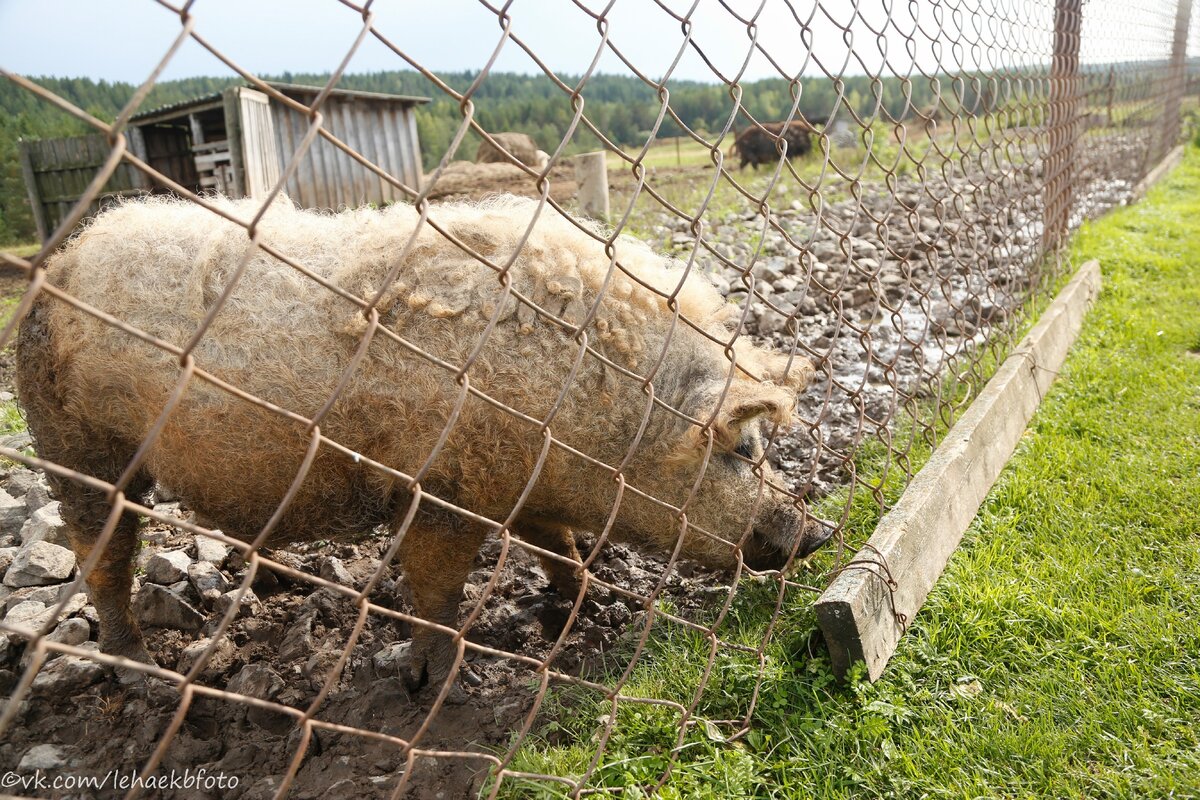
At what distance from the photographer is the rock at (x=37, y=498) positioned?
13.7 ft

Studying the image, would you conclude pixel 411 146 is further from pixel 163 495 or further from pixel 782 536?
pixel 782 536

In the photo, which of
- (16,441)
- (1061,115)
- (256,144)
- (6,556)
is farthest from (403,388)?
(256,144)

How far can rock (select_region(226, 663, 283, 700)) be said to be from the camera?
10.1 feet

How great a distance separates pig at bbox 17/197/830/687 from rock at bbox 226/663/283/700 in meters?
0.49

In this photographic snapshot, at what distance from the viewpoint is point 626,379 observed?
294 centimetres

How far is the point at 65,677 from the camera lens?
10.0 feet

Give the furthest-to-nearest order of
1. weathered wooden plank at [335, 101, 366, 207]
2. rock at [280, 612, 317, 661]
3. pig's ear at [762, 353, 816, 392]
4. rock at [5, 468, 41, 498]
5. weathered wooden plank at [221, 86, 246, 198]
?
weathered wooden plank at [335, 101, 366, 207] → weathered wooden plank at [221, 86, 246, 198] → rock at [5, 468, 41, 498] → rock at [280, 612, 317, 661] → pig's ear at [762, 353, 816, 392]

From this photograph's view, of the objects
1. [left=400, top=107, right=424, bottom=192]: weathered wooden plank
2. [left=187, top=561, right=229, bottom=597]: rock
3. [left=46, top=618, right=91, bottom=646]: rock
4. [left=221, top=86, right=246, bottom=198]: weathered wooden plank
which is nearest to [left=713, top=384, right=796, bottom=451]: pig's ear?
[left=187, top=561, right=229, bottom=597]: rock

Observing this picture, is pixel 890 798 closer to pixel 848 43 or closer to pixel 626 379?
pixel 626 379

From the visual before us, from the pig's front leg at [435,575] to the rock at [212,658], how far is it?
31.0 inches

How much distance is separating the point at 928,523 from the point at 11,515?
4.26m

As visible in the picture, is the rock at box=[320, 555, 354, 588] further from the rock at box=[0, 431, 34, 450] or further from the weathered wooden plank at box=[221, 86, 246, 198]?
the weathered wooden plank at box=[221, 86, 246, 198]

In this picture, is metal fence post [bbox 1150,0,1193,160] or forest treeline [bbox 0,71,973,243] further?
metal fence post [bbox 1150,0,1193,160]

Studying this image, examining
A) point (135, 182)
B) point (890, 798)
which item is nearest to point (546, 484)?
point (890, 798)
